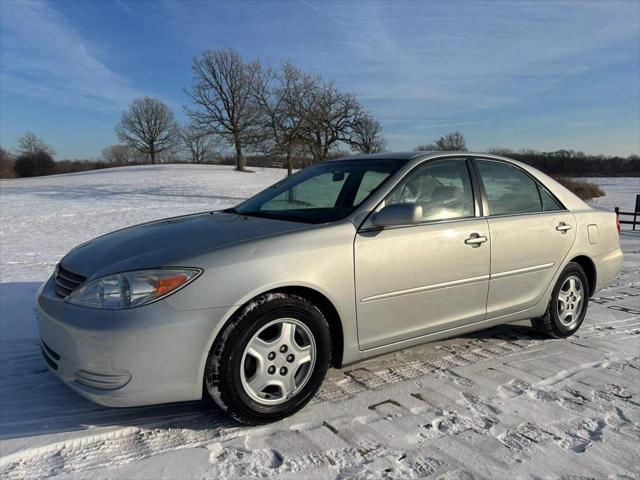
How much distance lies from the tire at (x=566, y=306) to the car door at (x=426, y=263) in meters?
Answer: 0.92

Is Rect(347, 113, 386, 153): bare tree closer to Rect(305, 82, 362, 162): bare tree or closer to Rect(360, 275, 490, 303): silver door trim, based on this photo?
Rect(305, 82, 362, 162): bare tree

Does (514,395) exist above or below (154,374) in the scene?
below

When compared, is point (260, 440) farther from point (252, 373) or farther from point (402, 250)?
point (402, 250)

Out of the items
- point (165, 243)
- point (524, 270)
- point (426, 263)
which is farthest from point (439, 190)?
point (165, 243)

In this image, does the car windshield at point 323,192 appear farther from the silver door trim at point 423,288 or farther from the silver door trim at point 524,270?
the silver door trim at point 524,270

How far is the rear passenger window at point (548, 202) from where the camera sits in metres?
4.12

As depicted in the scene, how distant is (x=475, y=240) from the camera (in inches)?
135

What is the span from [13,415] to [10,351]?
3.75ft

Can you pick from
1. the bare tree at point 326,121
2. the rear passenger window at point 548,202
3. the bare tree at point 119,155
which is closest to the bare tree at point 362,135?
the bare tree at point 326,121

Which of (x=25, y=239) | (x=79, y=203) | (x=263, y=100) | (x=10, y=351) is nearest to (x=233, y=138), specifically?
(x=263, y=100)

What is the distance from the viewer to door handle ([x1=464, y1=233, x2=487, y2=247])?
11.2 feet

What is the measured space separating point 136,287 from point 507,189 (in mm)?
2995

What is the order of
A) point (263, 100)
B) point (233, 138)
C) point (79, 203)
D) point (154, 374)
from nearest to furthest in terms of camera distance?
point (154, 374), point (79, 203), point (263, 100), point (233, 138)

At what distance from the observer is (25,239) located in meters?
9.95
